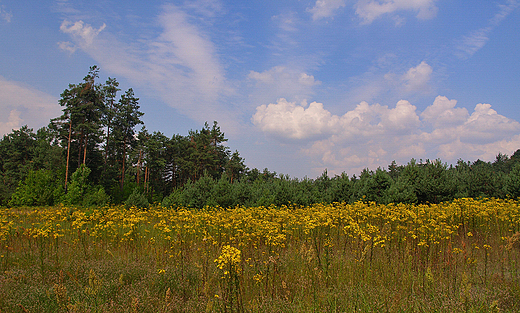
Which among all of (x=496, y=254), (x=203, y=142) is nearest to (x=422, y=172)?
(x=496, y=254)

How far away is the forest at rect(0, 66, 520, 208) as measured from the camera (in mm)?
16031

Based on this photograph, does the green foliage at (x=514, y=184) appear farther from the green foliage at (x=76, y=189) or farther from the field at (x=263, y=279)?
the green foliage at (x=76, y=189)

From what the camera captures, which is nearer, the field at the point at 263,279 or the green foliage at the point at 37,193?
the field at the point at 263,279

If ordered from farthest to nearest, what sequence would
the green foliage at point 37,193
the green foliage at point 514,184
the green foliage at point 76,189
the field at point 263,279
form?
the green foliage at point 37,193
the green foliage at point 76,189
the green foliage at point 514,184
the field at point 263,279

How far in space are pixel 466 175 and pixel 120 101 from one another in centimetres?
3847

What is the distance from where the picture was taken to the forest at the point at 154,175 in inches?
631

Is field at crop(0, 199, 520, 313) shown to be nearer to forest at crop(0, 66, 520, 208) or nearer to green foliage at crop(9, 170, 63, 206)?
forest at crop(0, 66, 520, 208)

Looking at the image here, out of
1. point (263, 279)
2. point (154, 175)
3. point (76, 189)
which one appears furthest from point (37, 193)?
point (263, 279)

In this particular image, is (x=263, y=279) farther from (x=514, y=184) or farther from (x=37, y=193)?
(x=37, y=193)

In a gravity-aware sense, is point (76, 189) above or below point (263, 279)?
above

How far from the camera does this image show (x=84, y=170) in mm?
26859

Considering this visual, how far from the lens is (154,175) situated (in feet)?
155

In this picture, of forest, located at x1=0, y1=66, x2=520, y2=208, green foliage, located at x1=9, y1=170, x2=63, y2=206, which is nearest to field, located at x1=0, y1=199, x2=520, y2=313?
forest, located at x1=0, y1=66, x2=520, y2=208

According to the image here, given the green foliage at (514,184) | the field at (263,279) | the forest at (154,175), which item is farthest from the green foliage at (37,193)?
the green foliage at (514,184)
